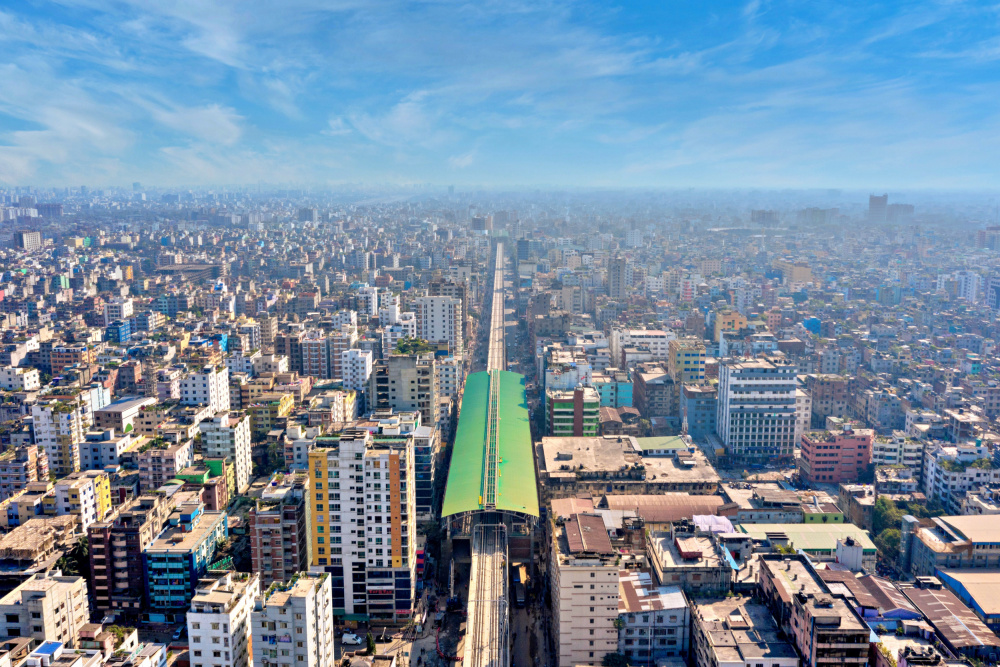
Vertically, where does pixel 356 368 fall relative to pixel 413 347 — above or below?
below

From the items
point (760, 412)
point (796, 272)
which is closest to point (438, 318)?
point (760, 412)

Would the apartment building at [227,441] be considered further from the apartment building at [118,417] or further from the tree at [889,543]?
the tree at [889,543]

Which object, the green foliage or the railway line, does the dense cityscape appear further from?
the green foliage

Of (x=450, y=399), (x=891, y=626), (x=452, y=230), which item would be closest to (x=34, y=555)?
(x=450, y=399)

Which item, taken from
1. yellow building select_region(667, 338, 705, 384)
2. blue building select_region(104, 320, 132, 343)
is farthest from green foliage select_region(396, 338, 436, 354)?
blue building select_region(104, 320, 132, 343)

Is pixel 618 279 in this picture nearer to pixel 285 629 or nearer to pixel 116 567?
pixel 116 567

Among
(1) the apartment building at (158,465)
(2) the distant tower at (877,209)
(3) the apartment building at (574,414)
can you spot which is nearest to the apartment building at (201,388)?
(1) the apartment building at (158,465)

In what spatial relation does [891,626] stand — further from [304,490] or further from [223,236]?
[223,236]
